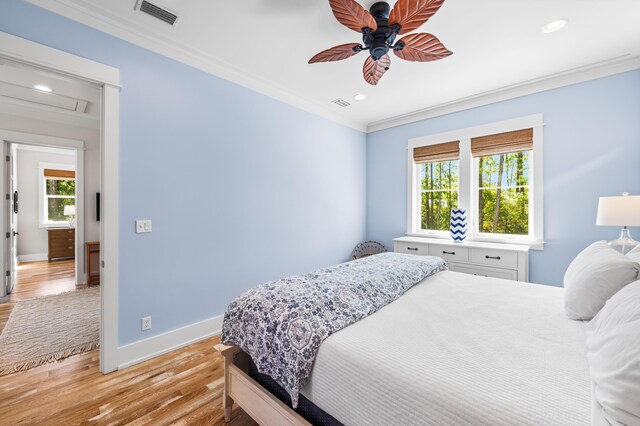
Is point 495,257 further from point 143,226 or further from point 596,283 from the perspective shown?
point 143,226

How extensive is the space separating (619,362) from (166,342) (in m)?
2.81

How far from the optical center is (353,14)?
166 centimetres

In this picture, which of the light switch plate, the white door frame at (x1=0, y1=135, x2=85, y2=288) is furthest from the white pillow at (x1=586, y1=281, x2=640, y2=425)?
the white door frame at (x1=0, y1=135, x2=85, y2=288)

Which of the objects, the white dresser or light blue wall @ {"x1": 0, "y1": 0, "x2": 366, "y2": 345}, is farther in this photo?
the white dresser

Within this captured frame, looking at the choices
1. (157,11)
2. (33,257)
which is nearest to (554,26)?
(157,11)

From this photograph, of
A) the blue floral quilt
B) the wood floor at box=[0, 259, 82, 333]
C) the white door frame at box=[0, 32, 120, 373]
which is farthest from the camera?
the wood floor at box=[0, 259, 82, 333]

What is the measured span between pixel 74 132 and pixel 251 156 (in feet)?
11.5

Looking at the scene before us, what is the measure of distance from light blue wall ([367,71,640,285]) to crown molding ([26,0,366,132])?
2599 millimetres

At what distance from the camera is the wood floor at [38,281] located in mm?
3605

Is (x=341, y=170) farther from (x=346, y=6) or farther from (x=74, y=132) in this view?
A: (x=74, y=132)

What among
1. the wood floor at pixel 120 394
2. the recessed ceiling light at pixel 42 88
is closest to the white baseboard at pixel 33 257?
the recessed ceiling light at pixel 42 88

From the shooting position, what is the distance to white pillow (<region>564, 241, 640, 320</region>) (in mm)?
1271

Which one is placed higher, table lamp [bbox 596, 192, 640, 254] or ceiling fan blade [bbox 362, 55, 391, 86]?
ceiling fan blade [bbox 362, 55, 391, 86]

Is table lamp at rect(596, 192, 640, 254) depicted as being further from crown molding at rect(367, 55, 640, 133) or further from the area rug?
the area rug
